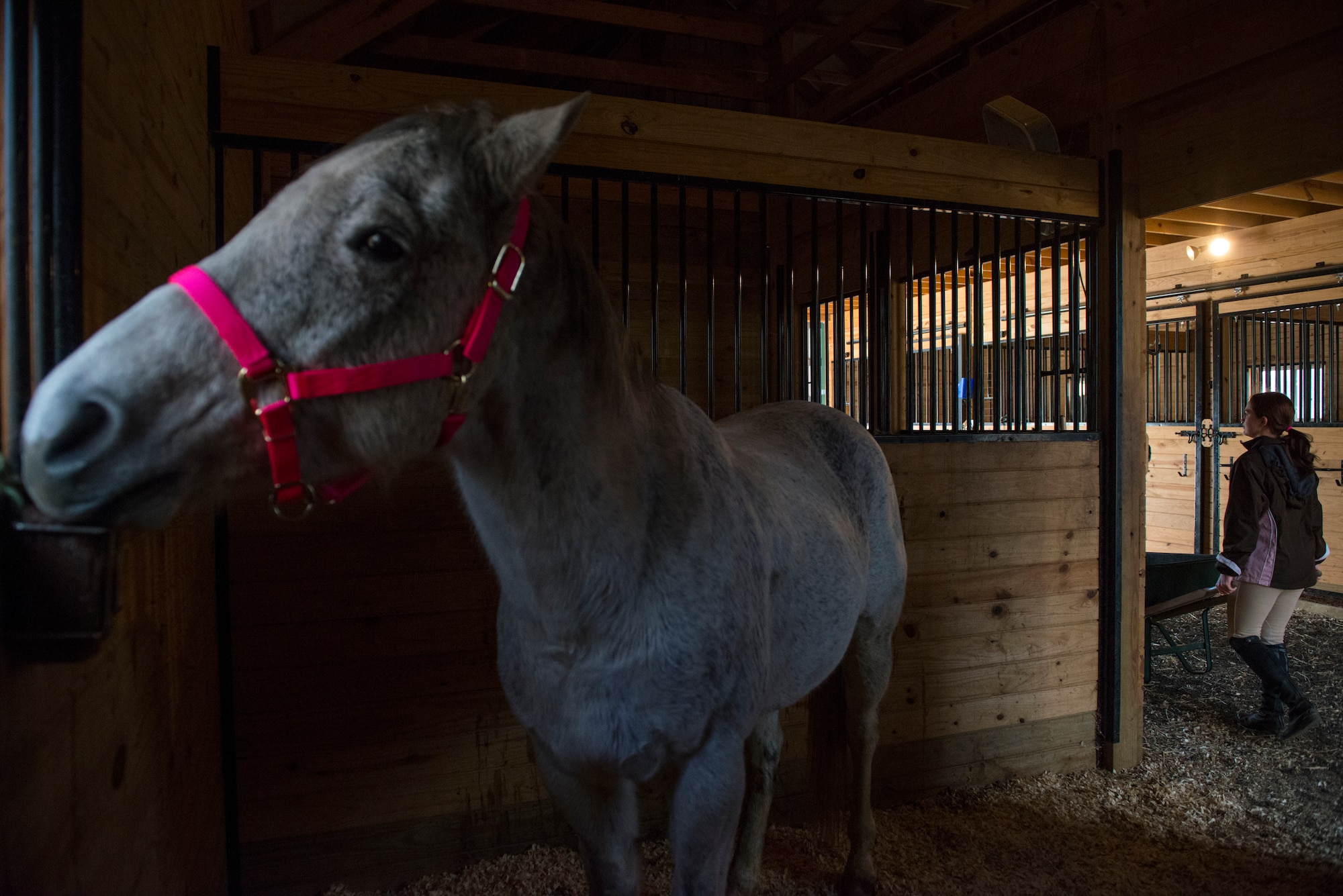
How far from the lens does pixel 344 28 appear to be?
3.05 metres

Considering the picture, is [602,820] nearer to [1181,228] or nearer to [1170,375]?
[1181,228]

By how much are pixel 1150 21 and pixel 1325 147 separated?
2.42 ft

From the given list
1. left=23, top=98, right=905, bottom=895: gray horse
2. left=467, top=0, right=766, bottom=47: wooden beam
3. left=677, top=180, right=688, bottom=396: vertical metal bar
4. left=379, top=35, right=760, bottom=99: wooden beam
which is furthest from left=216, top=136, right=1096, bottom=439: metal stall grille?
left=467, top=0, right=766, bottom=47: wooden beam

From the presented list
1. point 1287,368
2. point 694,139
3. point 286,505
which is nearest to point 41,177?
point 286,505

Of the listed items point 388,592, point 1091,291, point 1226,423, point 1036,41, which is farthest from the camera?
point 1226,423

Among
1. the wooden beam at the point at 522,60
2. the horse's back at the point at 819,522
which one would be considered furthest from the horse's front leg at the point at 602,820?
the wooden beam at the point at 522,60

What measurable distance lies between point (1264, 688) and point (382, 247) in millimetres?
4101

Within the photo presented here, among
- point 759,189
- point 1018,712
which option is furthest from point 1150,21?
point 1018,712

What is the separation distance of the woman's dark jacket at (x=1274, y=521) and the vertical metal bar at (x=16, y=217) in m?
4.16

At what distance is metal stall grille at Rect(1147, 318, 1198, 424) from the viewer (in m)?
7.03

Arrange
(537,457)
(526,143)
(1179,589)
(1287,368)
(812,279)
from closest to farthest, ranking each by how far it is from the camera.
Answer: (526,143)
(537,457)
(812,279)
(1179,589)
(1287,368)

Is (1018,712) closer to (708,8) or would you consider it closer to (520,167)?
(520,167)

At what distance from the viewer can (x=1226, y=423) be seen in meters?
6.65

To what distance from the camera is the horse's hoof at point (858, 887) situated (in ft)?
6.91
